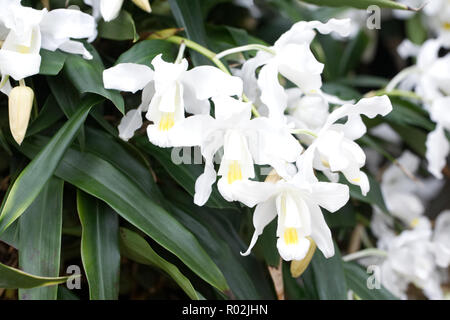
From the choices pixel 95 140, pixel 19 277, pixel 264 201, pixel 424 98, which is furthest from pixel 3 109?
pixel 424 98

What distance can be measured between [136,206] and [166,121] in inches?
4.0

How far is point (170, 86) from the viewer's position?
48cm

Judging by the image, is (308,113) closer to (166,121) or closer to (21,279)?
(166,121)

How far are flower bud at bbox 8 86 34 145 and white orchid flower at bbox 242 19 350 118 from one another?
225 mm

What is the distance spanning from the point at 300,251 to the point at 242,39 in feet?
1.05

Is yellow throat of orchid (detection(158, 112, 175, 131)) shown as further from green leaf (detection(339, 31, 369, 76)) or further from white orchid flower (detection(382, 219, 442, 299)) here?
green leaf (detection(339, 31, 369, 76))

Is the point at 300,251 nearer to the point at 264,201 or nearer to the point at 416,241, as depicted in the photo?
the point at 264,201

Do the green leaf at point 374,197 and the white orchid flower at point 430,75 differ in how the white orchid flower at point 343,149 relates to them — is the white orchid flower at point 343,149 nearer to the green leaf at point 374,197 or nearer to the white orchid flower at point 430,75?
the green leaf at point 374,197

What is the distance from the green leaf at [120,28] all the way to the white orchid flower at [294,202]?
231 millimetres

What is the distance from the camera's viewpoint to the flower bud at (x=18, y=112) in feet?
1.57

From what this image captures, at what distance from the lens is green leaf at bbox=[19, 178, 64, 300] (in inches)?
19.7

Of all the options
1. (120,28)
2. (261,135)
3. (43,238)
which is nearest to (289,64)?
(261,135)

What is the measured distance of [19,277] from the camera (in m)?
0.46

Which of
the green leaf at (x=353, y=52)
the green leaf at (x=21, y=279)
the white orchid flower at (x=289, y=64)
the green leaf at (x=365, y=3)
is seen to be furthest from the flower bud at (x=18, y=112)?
the green leaf at (x=353, y=52)
